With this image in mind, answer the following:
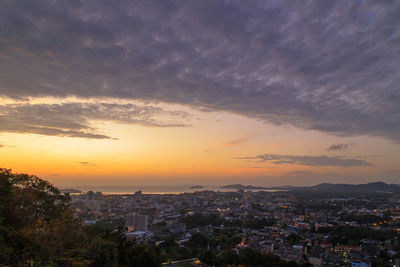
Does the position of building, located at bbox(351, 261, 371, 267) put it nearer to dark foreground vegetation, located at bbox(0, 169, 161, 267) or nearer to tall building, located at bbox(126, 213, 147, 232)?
dark foreground vegetation, located at bbox(0, 169, 161, 267)

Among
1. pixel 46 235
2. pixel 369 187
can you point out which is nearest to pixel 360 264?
pixel 46 235

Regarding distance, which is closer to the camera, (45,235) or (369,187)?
(45,235)

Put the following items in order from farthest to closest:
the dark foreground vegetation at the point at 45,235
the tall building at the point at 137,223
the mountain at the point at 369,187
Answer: the mountain at the point at 369,187 < the tall building at the point at 137,223 < the dark foreground vegetation at the point at 45,235

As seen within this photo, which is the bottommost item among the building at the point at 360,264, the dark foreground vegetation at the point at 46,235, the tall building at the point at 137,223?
the building at the point at 360,264

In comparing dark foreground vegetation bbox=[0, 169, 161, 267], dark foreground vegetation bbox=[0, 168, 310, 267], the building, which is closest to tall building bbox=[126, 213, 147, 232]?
the building

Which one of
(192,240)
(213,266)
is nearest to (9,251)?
(213,266)

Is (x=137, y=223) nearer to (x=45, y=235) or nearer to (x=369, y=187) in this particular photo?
(x=45, y=235)

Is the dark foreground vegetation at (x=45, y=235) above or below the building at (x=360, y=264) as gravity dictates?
above

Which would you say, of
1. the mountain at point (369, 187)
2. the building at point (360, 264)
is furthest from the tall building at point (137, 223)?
the mountain at point (369, 187)

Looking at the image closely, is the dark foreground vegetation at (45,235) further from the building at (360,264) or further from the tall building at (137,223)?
the tall building at (137,223)

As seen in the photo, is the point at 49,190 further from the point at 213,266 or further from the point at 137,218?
the point at 137,218

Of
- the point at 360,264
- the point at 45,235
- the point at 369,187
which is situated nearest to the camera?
the point at 45,235
